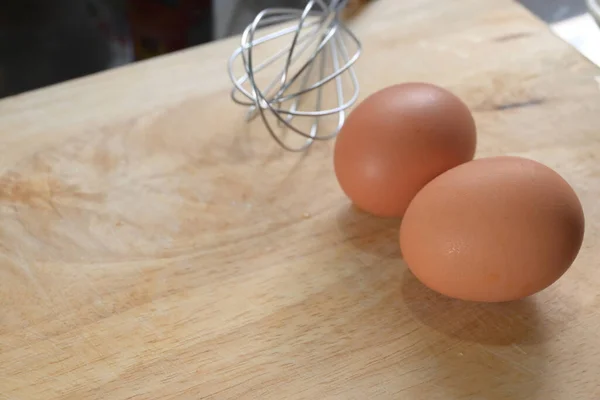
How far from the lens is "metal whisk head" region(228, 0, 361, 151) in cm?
69

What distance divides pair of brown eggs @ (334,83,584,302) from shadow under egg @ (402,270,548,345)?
34 mm

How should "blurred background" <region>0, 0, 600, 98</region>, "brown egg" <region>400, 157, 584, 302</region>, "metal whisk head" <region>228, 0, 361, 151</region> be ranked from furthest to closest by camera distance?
"blurred background" <region>0, 0, 600, 98</region>
"metal whisk head" <region>228, 0, 361, 151</region>
"brown egg" <region>400, 157, 584, 302</region>

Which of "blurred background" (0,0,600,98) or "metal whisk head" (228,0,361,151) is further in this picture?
"blurred background" (0,0,600,98)

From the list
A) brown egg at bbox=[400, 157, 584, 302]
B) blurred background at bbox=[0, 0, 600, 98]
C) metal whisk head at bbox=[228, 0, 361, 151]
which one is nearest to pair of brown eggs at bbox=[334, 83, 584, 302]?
brown egg at bbox=[400, 157, 584, 302]

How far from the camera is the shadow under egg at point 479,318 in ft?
1.66

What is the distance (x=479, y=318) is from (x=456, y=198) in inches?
4.6

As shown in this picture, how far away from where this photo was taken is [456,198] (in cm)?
47

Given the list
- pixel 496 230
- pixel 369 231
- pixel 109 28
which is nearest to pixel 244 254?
pixel 369 231

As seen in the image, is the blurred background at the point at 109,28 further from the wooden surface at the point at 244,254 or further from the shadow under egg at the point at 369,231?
the shadow under egg at the point at 369,231

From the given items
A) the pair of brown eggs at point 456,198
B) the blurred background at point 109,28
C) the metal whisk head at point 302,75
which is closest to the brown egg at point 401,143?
the pair of brown eggs at point 456,198

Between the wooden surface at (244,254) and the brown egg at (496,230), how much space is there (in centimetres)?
6

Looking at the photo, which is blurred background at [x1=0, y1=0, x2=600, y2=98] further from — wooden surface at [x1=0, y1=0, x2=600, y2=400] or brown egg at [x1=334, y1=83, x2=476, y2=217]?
brown egg at [x1=334, y1=83, x2=476, y2=217]

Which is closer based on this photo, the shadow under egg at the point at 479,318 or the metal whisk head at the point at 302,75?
the shadow under egg at the point at 479,318

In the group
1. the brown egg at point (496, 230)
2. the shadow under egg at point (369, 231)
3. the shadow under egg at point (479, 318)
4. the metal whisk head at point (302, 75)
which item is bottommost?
the shadow under egg at point (479, 318)
